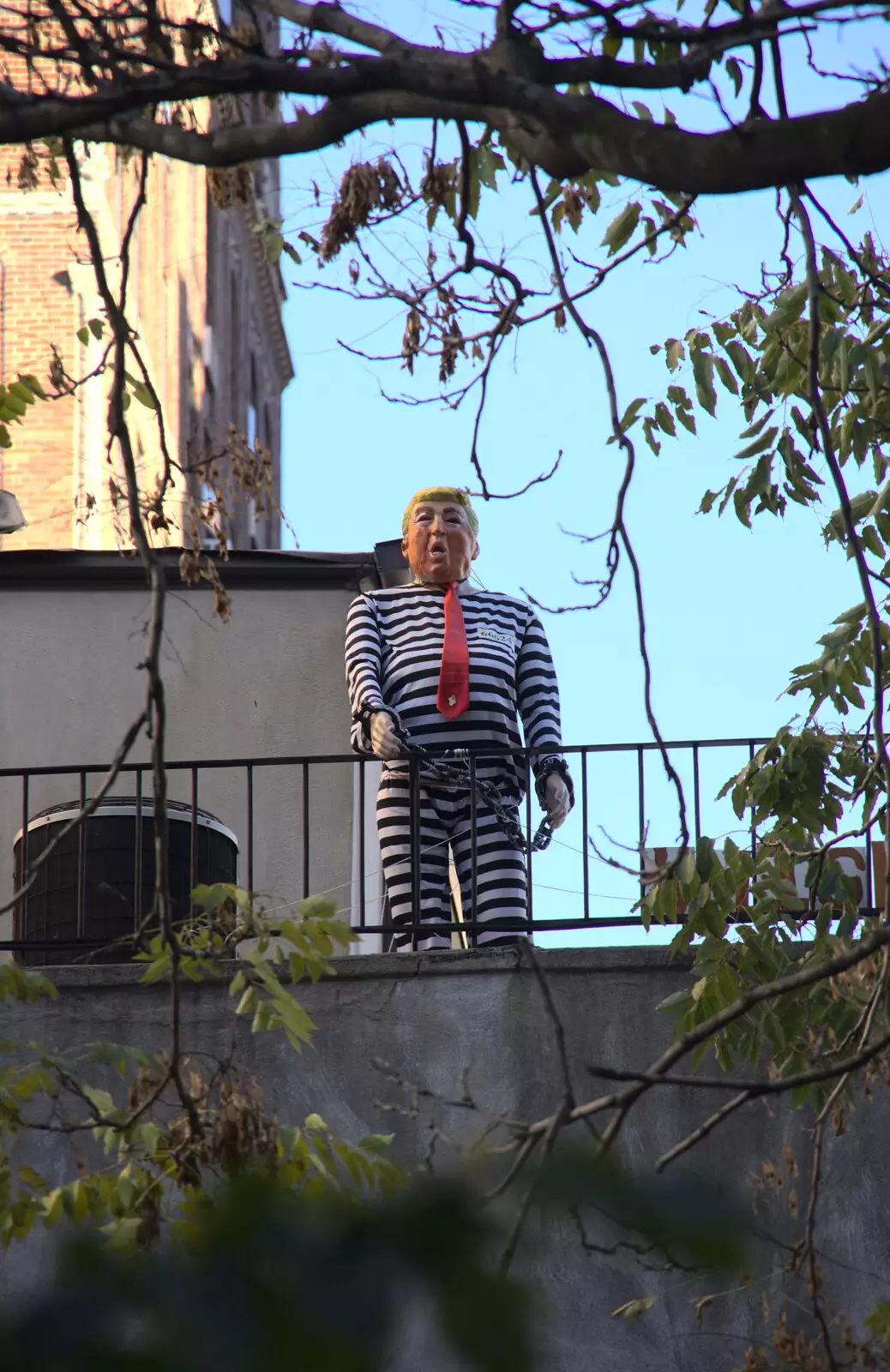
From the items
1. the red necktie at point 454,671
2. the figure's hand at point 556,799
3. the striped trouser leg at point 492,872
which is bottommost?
the striped trouser leg at point 492,872

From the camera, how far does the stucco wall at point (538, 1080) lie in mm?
6059

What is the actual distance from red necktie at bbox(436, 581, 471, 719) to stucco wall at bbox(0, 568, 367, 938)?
2442 mm

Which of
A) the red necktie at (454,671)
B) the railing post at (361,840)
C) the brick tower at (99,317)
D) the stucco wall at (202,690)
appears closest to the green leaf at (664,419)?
the red necktie at (454,671)

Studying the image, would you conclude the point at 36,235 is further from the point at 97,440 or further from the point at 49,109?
the point at 49,109

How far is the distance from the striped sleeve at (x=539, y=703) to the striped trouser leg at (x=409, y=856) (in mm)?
442

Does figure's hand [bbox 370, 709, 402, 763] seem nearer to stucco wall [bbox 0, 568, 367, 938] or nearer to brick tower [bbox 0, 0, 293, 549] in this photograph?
stucco wall [bbox 0, 568, 367, 938]

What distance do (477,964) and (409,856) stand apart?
19.1 inches

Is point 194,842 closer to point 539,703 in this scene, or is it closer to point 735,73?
point 539,703

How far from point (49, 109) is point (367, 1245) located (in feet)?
7.54

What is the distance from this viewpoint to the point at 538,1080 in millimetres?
6484

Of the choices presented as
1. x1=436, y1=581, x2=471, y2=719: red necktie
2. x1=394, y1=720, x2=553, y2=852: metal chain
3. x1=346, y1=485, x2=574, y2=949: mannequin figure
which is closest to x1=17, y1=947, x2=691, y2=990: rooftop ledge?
x1=346, y1=485, x2=574, y2=949: mannequin figure

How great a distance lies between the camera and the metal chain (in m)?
6.75

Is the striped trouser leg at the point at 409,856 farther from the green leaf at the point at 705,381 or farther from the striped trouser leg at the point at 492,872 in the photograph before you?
the green leaf at the point at 705,381

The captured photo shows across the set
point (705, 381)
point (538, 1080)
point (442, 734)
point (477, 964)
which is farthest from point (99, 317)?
point (705, 381)
